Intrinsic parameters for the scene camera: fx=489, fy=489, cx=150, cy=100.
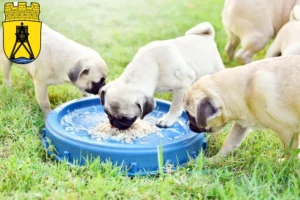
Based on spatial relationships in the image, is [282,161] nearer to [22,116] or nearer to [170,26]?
[22,116]

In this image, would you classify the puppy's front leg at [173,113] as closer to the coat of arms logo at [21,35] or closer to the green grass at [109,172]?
the green grass at [109,172]

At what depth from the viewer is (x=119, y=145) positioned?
3881 millimetres

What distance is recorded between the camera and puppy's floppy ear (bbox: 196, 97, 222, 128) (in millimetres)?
3754

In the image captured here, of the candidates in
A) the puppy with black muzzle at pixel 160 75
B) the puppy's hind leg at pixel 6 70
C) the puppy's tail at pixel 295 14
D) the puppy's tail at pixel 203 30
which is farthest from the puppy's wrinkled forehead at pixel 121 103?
the puppy's tail at pixel 295 14

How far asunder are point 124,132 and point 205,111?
2.83 ft

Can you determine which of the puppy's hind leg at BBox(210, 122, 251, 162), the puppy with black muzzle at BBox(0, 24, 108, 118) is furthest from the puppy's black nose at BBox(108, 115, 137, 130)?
the puppy's hind leg at BBox(210, 122, 251, 162)

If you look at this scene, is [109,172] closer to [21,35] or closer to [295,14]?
[21,35]

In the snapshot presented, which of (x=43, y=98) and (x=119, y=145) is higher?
(x=119, y=145)

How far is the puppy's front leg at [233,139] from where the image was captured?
4156mm

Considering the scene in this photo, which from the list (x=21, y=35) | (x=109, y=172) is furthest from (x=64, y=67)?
(x=109, y=172)

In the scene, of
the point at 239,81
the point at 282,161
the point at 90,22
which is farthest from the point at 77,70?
the point at 90,22

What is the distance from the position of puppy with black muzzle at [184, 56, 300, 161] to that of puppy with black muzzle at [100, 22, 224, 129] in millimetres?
492

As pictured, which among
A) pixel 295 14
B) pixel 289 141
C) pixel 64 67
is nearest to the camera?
pixel 289 141

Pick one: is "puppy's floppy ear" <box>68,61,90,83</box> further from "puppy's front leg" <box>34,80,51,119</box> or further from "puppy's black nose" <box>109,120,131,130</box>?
"puppy's black nose" <box>109,120,131,130</box>
